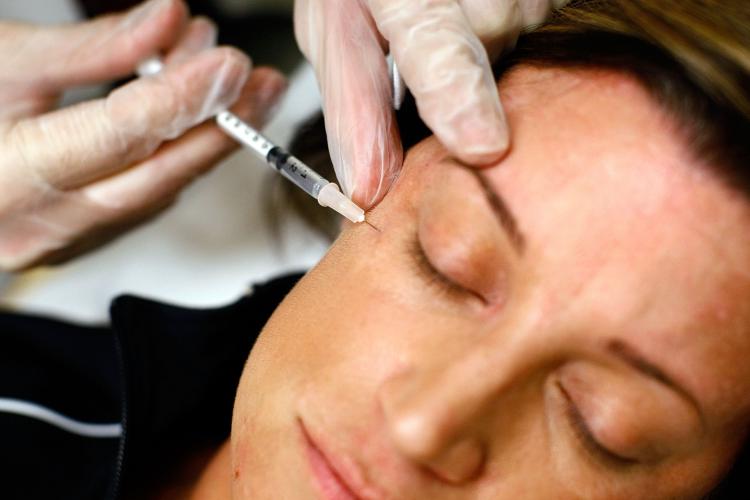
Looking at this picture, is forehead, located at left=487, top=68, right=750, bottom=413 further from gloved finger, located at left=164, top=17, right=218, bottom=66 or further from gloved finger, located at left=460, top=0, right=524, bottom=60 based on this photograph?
gloved finger, located at left=164, top=17, right=218, bottom=66

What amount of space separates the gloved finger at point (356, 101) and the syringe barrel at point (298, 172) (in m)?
0.04

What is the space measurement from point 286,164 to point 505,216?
481 millimetres

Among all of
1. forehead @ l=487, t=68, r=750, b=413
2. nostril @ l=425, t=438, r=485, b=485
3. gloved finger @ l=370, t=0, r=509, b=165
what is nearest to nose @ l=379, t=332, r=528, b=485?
nostril @ l=425, t=438, r=485, b=485

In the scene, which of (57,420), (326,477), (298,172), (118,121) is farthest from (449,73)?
(57,420)

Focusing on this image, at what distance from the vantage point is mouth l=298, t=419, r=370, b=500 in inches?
30.4

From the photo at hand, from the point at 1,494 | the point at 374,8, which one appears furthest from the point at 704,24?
the point at 1,494

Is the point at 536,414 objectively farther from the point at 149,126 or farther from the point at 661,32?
the point at 149,126

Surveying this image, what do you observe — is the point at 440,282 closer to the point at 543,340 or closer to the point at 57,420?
the point at 543,340

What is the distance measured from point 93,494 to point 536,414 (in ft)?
2.59

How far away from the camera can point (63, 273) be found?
5.46 feet

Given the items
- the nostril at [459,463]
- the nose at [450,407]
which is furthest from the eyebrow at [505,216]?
the nostril at [459,463]

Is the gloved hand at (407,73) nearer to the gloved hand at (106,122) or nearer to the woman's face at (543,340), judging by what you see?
the woman's face at (543,340)

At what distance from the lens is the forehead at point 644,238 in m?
0.76

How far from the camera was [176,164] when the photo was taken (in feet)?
4.36
